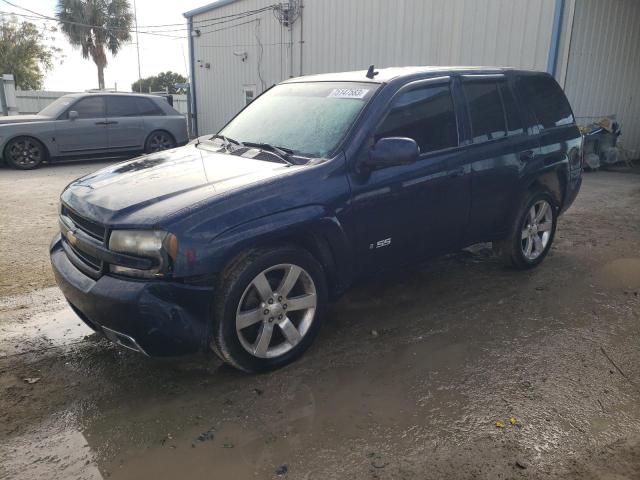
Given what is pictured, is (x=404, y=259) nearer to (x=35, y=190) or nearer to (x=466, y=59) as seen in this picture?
(x=35, y=190)

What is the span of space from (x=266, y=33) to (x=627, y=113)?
34.2ft

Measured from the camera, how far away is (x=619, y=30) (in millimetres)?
11398

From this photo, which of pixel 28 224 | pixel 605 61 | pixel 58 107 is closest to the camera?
pixel 28 224

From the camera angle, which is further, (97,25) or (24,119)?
(97,25)

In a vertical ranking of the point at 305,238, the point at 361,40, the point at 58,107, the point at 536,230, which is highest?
the point at 361,40

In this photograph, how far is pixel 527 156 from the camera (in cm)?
464

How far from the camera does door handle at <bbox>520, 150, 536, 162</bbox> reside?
15.1ft

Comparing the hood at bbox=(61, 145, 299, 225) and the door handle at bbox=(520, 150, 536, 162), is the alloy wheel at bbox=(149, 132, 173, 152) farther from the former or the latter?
the door handle at bbox=(520, 150, 536, 162)

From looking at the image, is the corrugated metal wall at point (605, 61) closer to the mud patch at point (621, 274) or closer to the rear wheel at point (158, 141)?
the mud patch at point (621, 274)

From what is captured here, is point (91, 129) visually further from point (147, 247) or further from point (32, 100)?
point (32, 100)

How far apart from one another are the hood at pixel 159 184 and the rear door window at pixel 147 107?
30.9 ft

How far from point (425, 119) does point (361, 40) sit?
10112 millimetres

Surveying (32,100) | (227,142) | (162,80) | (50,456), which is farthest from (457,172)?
(162,80)

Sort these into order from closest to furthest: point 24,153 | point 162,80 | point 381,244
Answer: point 381,244 → point 24,153 → point 162,80
